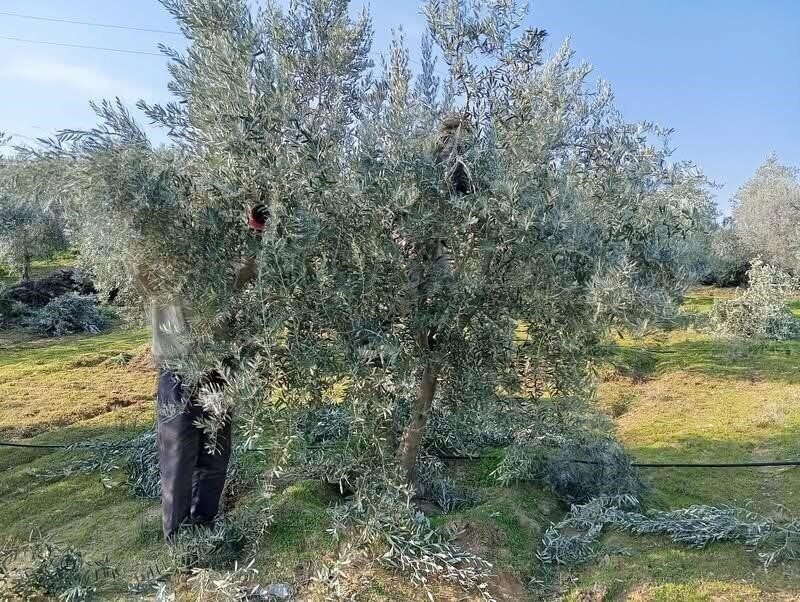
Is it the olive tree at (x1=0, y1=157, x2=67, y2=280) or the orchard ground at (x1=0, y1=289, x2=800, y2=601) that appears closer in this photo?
the olive tree at (x1=0, y1=157, x2=67, y2=280)

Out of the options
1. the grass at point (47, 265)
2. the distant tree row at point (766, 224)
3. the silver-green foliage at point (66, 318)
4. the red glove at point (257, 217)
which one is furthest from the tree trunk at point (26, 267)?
the distant tree row at point (766, 224)

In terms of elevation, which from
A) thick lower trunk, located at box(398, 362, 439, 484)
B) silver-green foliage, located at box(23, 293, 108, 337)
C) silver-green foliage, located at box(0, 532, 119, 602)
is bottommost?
silver-green foliage, located at box(0, 532, 119, 602)

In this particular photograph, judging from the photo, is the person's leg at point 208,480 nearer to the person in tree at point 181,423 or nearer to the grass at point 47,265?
the person in tree at point 181,423

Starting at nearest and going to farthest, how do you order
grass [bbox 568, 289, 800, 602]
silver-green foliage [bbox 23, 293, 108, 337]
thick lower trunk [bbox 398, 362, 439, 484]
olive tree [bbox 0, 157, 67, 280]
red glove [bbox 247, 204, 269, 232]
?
olive tree [bbox 0, 157, 67, 280]
red glove [bbox 247, 204, 269, 232]
grass [bbox 568, 289, 800, 602]
thick lower trunk [bbox 398, 362, 439, 484]
silver-green foliage [bbox 23, 293, 108, 337]

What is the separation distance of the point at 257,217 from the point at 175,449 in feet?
6.63

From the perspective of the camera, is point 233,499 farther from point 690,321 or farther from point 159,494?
point 690,321

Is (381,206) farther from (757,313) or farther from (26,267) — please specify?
(26,267)

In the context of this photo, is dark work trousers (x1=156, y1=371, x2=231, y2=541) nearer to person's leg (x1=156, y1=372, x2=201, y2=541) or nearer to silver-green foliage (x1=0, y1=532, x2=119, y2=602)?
person's leg (x1=156, y1=372, x2=201, y2=541)

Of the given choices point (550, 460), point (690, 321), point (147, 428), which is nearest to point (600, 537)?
point (550, 460)

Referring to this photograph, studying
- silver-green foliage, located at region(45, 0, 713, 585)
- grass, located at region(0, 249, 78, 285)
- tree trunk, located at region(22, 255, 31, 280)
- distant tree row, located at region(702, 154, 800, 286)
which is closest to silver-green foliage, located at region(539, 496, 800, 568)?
silver-green foliage, located at region(45, 0, 713, 585)

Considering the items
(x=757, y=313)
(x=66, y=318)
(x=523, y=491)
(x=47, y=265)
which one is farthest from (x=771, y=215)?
(x=47, y=265)

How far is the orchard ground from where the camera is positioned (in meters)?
4.69

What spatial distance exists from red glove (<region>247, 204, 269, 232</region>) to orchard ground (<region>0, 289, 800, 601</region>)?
255 cm

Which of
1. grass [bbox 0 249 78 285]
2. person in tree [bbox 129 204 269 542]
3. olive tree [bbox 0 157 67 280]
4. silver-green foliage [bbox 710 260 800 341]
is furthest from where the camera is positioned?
grass [bbox 0 249 78 285]
